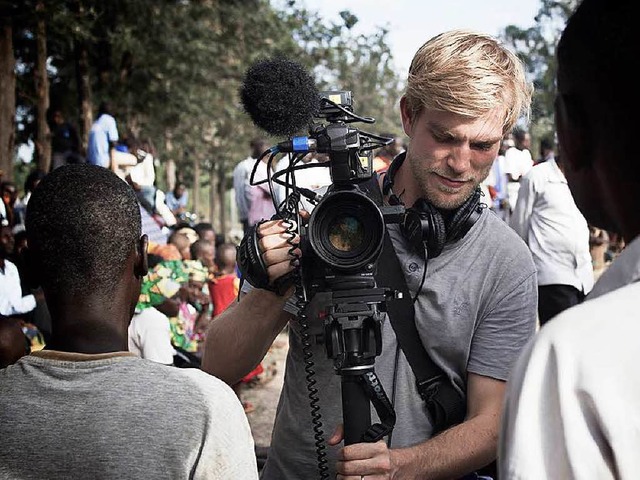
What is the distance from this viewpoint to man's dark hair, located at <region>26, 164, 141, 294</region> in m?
2.02

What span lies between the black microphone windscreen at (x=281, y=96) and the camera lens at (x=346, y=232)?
1.09ft

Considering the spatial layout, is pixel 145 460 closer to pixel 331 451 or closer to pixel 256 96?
pixel 331 451

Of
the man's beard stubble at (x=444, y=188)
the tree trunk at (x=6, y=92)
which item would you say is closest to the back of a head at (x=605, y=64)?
the man's beard stubble at (x=444, y=188)

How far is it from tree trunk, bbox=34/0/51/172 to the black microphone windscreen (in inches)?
521

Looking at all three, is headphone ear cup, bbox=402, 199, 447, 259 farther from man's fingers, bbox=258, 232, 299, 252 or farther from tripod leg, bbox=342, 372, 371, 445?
tripod leg, bbox=342, 372, 371, 445

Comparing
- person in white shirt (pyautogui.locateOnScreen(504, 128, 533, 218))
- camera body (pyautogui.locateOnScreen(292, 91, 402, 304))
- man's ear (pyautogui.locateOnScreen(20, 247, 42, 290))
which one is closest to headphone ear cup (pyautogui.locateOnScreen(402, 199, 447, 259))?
camera body (pyautogui.locateOnScreen(292, 91, 402, 304))

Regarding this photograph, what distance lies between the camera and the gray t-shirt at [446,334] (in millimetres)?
2527

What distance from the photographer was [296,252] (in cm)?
233

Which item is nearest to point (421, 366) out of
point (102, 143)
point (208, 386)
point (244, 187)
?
point (208, 386)

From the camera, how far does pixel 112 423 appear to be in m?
1.88

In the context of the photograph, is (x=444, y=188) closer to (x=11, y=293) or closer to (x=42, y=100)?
(x=11, y=293)

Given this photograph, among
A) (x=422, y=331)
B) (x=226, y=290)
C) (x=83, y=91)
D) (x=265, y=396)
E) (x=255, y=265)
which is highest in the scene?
(x=83, y=91)

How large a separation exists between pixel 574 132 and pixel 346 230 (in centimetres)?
95

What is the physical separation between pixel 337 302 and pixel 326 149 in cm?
40
